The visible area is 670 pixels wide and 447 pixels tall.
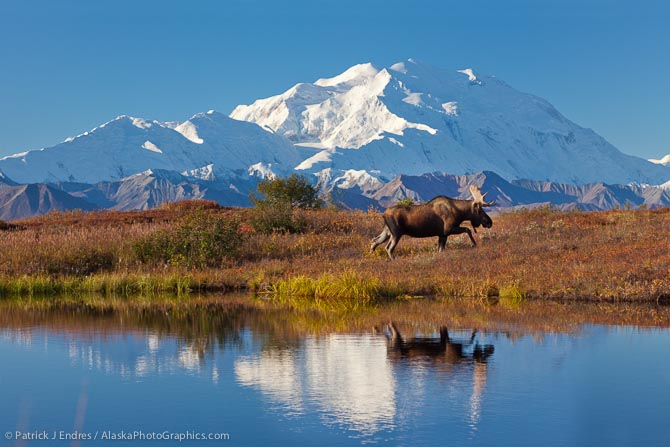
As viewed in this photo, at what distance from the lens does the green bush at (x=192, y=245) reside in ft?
117

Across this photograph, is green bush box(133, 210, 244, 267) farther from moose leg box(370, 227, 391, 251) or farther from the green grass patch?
the green grass patch

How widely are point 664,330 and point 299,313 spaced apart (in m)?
9.45

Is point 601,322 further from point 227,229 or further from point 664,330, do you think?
point 227,229

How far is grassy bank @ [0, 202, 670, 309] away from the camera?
90.4 ft

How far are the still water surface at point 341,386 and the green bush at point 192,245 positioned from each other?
1455 cm

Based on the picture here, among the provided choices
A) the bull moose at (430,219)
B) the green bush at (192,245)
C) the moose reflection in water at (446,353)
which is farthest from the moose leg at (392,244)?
the moose reflection in water at (446,353)

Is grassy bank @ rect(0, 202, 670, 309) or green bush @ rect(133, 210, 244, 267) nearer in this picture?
grassy bank @ rect(0, 202, 670, 309)

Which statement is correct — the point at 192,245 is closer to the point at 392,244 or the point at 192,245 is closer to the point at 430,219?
the point at 392,244

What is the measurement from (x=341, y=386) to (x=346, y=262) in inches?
791

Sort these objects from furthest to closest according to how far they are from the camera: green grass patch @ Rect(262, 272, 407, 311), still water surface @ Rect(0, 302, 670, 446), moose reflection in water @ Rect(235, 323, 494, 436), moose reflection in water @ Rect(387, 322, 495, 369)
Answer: green grass patch @ Rect(262, 272, 407, 311) → moose reflection in water @ Rect(387, 322, 495, 369) → moose reflection in water @ Rect(235, 323, 494, 436) → still water surface @ Rect(0, 302, 670, 446)

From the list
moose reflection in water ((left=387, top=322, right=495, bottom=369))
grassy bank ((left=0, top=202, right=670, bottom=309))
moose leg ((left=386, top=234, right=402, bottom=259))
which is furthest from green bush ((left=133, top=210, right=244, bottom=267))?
moose reflection in water ((left=387, top=322, right=495, bottom=369))

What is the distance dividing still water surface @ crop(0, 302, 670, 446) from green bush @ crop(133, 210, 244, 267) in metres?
14.5

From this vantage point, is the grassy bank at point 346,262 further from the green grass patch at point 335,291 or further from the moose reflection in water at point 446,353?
the moose reflection in water at point 446,353

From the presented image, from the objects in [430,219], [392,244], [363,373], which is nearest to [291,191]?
[392,244]
